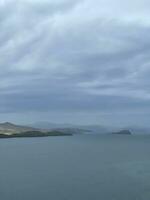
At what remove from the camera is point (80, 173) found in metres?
99.7

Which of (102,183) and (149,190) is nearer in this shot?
(149,190)

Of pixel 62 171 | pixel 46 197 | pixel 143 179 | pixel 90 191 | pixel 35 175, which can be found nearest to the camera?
pixel 46 197

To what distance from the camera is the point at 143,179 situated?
84188mm

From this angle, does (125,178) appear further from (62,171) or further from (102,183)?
(62,171)

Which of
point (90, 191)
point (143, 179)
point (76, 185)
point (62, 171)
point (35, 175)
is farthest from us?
point (62, 171)

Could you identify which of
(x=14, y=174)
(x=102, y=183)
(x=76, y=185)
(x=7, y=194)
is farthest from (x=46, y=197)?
(x=14, y=174)

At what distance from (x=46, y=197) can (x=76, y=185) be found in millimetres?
12840

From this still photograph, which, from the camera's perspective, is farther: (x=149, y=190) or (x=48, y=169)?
(x=48, y=169)

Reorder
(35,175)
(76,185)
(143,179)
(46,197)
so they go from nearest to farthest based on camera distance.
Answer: (46,197)
(76,185)
(143,179)
(35,175)

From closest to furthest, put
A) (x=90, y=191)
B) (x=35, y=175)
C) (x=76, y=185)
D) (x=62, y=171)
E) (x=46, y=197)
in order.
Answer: (x=46, y=197), (x=90, y=191), (x=76, y=185), (x=35, y=175), (x=62, y=171)

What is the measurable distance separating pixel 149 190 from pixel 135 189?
2406mm

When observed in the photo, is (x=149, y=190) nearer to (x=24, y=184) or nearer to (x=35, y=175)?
(x=24, y=184)

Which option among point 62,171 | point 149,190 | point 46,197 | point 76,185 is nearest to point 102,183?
point 76,185

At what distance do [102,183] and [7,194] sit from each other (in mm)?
20128
